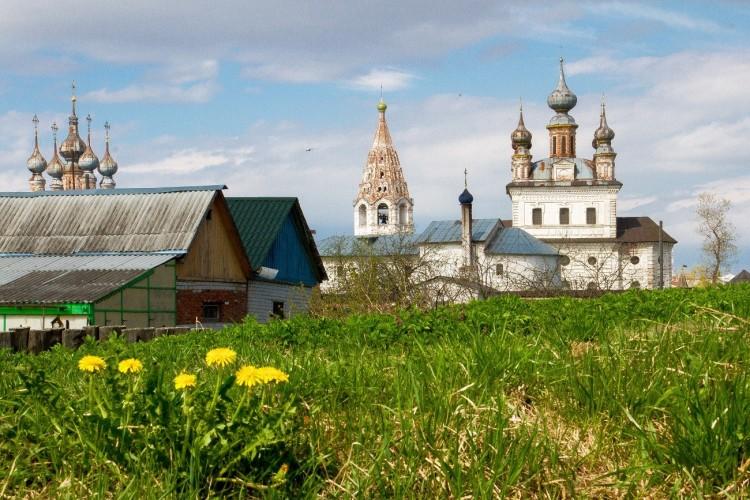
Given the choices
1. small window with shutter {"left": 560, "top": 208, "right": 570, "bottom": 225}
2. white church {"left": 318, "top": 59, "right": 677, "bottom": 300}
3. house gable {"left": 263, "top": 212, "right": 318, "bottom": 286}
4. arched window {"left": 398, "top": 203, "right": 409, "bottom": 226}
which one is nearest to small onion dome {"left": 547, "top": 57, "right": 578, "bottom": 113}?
white church {"left": 318, "top": 59, "right": 677, "bottom": 300}

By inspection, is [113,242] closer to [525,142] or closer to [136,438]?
[136,438]

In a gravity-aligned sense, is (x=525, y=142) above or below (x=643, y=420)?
above

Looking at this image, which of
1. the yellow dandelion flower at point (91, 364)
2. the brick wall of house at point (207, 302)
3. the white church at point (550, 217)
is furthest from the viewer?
the white church at point (550, 217)

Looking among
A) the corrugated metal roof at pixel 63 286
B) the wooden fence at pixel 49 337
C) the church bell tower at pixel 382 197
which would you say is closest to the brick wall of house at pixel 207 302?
the corrugated metal roof at pixel 63 286

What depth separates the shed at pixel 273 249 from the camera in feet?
97.8

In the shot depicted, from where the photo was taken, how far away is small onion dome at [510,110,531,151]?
9744 cm

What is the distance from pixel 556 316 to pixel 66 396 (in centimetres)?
591

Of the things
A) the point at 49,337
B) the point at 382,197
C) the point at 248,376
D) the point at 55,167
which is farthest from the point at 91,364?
the point at 382,197

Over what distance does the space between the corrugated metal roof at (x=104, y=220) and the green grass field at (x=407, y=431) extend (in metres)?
20.8

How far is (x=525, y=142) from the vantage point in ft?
320

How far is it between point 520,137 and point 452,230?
2299 cm

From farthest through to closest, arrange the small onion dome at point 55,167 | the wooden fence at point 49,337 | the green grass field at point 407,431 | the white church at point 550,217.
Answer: the small onion dome at point 55,167 → the white church at point 550,217 → the wooden fence at point 49,337 → the green grass field at point 407,431

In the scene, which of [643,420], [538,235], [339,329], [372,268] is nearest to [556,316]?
[339,329]

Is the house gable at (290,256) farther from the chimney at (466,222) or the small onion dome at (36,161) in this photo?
the small onion dome at (36,161)
